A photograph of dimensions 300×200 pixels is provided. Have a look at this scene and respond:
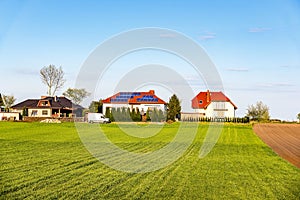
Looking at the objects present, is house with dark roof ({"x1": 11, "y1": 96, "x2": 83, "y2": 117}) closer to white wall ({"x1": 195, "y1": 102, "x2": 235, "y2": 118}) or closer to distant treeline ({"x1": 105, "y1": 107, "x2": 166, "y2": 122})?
distant treeline ({"x1": 105, "y1": 107, "x2": 166, "y2": 122})

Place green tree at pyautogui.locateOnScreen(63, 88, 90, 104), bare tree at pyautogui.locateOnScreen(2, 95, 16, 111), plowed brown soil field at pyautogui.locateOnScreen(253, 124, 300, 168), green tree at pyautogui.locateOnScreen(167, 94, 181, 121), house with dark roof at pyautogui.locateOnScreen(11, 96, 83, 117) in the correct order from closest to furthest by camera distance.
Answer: plowed brown soil field at pyautogui.locateOnScreen(253, 124, 300, 168)
green tree at pyautogui.locateOnScreen(167, 94, 181, 121)
house with dark roof at pyautogui.locateOnScreen(11, 96, 83, 117)
bare tree at pyautogui.locateOnScreen(2, 95, 16, 111)
green tree at pyautogui.locateOnScreen(63, 88, 90, 104)

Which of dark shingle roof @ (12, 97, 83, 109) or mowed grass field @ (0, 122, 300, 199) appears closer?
mowed grass field @ (0, 122, 300, 199)

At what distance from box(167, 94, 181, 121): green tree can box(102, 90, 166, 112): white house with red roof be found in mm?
4732

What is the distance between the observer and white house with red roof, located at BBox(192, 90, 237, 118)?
70.9 meters

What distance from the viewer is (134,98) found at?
63.3m

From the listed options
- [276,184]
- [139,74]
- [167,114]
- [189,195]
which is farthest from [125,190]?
[167,114]

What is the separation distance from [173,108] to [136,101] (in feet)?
29.4

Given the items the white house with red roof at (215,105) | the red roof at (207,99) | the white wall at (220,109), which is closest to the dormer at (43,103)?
the white house with red roof at (215,105)

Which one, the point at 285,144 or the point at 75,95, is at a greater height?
the point at 75,95

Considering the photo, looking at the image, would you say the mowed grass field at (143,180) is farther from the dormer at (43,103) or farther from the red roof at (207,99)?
the red roof at (207,99)

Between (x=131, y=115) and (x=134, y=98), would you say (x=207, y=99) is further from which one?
(x=131, y=115)

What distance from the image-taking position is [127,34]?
1853 cm

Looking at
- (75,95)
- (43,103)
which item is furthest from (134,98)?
(75,95)

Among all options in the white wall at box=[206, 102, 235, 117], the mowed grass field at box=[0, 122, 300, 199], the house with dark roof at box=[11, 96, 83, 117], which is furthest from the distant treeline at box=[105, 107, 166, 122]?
the mowed grass field at box=[0, 122, 300, 199]
